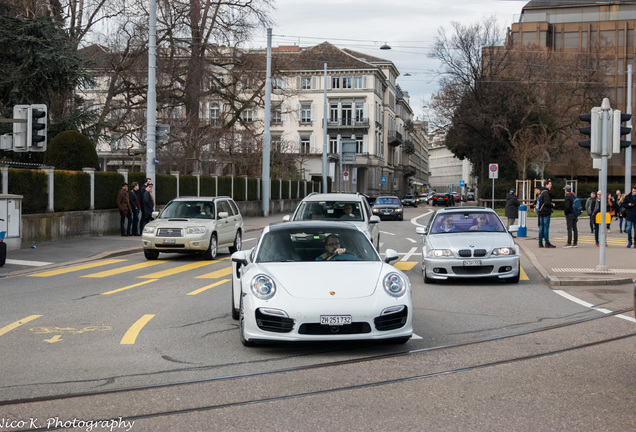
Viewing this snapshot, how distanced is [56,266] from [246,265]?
33.6 feet

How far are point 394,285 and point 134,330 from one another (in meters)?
3.25

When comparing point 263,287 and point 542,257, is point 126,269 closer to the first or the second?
point 263,287

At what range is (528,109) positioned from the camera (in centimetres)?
5959

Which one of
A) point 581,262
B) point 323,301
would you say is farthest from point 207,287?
point 581,262

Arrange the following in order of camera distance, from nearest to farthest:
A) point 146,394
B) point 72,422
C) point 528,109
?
point 72,422 < point 146,394 < point 528,109

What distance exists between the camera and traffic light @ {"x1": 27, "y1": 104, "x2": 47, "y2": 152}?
17.9 m

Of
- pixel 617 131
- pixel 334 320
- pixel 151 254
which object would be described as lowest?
pixel 151 254

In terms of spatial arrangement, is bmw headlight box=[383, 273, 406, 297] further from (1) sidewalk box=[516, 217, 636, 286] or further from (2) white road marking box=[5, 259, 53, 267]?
(2) white road marking box=[5, 259, 53, 267]

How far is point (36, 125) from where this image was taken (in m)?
18.0

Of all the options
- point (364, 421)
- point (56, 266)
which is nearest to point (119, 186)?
point (56, 266)

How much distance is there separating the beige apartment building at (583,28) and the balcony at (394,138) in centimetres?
3045

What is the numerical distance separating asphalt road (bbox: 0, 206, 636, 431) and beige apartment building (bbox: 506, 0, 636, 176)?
74.0m

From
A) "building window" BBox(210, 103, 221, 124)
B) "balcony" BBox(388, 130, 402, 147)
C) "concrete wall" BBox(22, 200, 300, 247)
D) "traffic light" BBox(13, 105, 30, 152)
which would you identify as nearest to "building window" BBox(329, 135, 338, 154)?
"building window" BBox(210, 103, 221, 124)

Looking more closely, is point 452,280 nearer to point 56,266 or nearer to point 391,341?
point 391,341
